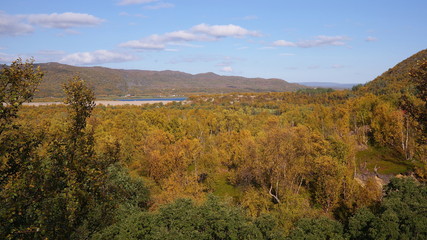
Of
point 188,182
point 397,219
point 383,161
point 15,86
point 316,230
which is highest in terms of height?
point 15,86

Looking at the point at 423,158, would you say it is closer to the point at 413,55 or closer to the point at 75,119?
the point at 75,119

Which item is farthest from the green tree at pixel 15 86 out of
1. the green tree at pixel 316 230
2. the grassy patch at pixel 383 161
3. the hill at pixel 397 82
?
the hill at pixel 397 82

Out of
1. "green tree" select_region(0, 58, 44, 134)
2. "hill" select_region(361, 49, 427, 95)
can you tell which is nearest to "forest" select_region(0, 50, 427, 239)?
"green tree" select_region(0, 58, 44, 134)

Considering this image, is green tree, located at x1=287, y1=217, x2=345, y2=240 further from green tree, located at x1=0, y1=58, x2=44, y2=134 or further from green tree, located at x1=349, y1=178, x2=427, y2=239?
green tree, located at x1=0, y1=58, x2=44, y2=134

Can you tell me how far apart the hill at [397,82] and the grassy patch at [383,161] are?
24065 millimetres

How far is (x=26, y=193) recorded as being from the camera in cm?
816

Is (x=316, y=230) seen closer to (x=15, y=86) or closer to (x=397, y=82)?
(x=15, y=86)

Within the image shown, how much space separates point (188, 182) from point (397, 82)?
346 feet

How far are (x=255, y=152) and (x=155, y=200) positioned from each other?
14.2 m

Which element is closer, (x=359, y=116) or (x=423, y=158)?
(x=423, y=158)

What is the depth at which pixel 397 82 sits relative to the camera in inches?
4045

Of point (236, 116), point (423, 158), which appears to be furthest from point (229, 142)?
point (423, 158)

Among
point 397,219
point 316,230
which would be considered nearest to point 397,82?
point 397,219

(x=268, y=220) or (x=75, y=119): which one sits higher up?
(x=75, y=119)
